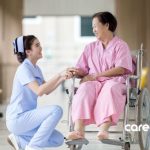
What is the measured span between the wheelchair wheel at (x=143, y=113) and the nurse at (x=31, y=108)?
1.70ft

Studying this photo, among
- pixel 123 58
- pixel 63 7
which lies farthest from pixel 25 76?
pixel 63 7

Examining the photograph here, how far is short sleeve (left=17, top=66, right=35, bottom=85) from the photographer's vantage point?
9.37ft

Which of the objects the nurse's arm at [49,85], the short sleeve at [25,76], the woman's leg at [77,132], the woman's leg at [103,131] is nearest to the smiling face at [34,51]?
the short sleeve at [25,76]

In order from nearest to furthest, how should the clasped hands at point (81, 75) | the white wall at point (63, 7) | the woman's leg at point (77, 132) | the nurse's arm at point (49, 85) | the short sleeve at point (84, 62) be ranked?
the woman's leg at point (77, 132), the nurse's arm at point (49, 85), the clasped hands at point (81, 75), the short sleeve at point (84, 62), the white wall at point (63, 7)

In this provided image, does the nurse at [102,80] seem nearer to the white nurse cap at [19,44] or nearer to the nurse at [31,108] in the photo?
the nurse at [31,108]

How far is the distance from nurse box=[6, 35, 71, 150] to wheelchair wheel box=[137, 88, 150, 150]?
1.70 feet

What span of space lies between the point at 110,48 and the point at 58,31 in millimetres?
14134

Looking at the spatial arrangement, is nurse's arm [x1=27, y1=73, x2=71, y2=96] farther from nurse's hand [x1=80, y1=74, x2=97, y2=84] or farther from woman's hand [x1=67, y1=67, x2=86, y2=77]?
nurse's hand [x1=80, y1=74, x2=97, y2=84]

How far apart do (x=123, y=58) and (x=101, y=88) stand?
0.90 ft

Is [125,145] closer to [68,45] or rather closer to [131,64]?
[131,64]

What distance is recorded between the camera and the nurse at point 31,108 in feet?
9.39

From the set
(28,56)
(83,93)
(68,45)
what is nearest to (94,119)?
(83,93)

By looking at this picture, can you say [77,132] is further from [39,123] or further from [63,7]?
[63,7]

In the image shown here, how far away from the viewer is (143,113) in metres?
3.01
